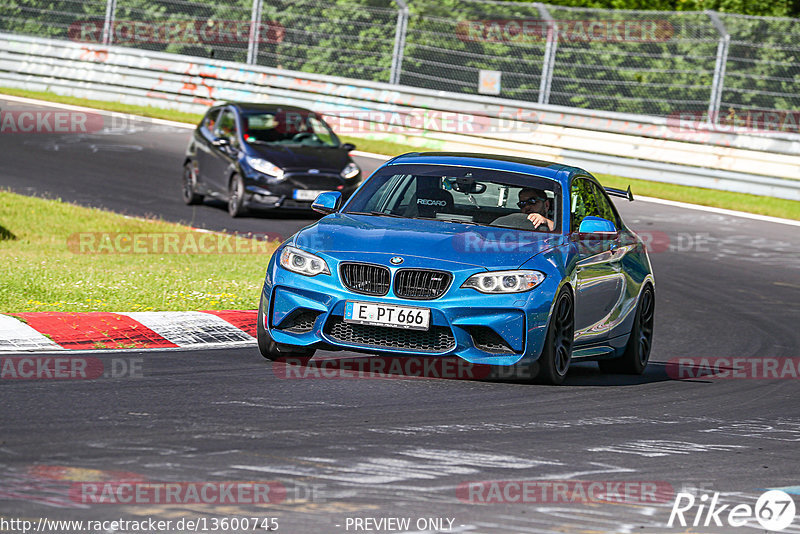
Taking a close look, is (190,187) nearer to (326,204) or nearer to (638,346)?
(326,204)

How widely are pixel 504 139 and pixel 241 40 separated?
20.9 ft

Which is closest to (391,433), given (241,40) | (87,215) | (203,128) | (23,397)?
(23,397)

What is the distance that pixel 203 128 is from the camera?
67.8 ft

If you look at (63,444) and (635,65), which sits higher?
(635,65)

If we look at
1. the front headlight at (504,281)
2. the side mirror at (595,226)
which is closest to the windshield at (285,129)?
the side mirror at (595,226)

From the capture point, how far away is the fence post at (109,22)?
2945 cm

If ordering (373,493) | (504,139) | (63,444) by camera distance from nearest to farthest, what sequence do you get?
(373,493) < (63,444) < (504,139)

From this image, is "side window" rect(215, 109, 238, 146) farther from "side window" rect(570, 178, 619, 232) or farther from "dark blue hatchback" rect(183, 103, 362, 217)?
"side window" rect(570, 178, 619, 232)

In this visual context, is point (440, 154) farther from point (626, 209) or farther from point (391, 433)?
point (626, 209)

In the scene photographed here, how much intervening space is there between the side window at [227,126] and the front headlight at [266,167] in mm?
730

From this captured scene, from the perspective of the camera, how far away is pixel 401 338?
880 centimetres

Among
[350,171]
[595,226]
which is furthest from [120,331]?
[350,171]

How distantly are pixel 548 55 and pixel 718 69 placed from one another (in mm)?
2977

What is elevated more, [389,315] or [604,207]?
[604,207]
